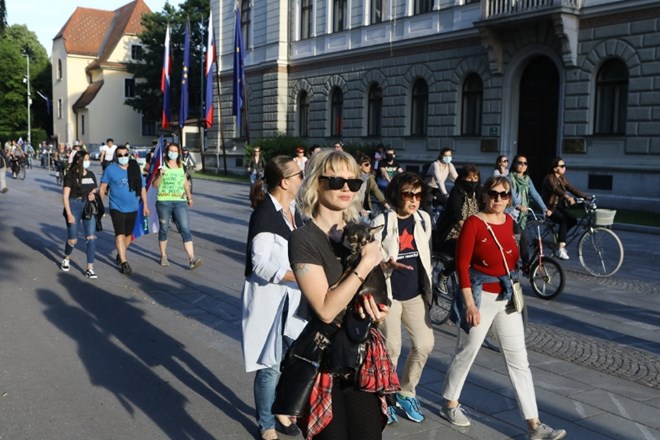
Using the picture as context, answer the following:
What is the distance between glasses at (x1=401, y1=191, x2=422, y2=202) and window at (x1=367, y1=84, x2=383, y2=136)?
2649 cm

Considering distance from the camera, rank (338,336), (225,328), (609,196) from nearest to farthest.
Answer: (338,336), (225,328), (609,196)

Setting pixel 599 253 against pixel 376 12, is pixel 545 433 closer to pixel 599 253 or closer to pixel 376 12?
pixel 599 253

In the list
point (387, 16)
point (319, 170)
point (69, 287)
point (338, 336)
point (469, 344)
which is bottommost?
point (69, 287)

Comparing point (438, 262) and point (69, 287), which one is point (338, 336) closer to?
point (438, 262)

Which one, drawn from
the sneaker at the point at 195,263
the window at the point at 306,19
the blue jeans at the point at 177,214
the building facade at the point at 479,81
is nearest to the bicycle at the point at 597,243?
the sneaker at the point at 195,263

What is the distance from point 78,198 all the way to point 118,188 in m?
0.70

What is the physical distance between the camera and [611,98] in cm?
2198

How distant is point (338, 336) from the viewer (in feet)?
9.71

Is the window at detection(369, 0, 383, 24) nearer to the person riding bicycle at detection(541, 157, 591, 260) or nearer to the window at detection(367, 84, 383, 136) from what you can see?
the window at detection(367, 84, 383, 136)

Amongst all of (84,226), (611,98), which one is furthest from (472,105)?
(84,226)

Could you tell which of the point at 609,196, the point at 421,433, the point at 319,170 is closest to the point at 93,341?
the point at 421,433

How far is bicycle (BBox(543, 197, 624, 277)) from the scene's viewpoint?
10.6 meters

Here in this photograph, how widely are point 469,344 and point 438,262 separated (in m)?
3.70

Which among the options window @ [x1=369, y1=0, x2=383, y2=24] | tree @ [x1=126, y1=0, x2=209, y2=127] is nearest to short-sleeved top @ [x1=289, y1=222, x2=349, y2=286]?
window @ [x1=369, y1=0, x2=383, y2=24]
